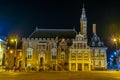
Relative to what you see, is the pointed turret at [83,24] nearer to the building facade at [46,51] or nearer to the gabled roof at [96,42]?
the gabled roof at [96,42]

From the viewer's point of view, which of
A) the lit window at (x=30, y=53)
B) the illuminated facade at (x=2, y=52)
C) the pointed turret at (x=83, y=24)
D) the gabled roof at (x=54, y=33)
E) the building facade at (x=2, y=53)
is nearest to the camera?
the lit window at (x=30, y=53)

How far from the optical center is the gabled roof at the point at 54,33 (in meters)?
91.1

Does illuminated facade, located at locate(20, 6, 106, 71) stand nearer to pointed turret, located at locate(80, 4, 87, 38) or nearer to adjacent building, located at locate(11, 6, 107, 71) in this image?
adjacent building, located at locate(11, 6, 107, 71)

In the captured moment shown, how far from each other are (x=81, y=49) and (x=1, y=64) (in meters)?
27.8

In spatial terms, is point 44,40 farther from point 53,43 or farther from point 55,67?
point 55,67

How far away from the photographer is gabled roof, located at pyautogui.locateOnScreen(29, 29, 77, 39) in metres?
91.1

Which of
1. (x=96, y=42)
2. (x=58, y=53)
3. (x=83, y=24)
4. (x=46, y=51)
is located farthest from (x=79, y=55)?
(x=83, y=24)

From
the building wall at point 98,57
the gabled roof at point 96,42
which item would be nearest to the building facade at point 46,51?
the gabled roof at point 96,42

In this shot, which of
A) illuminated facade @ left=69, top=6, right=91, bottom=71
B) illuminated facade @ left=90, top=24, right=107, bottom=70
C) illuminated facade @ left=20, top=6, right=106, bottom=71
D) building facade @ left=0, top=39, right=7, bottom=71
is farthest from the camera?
building facade @ left=0, top=39, right=7, bottom=71

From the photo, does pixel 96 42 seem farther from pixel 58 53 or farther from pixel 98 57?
pixel 58 53

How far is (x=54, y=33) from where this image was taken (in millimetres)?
92500

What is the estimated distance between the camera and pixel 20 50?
3666 inches

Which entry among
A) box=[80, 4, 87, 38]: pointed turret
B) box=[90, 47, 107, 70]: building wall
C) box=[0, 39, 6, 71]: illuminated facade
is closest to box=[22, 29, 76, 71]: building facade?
box=[80, 4, 87, 38]: pointed turret

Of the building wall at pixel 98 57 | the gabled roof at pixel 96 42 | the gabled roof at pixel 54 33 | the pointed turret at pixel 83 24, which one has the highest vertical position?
the pointed turret at pixel 83 24
